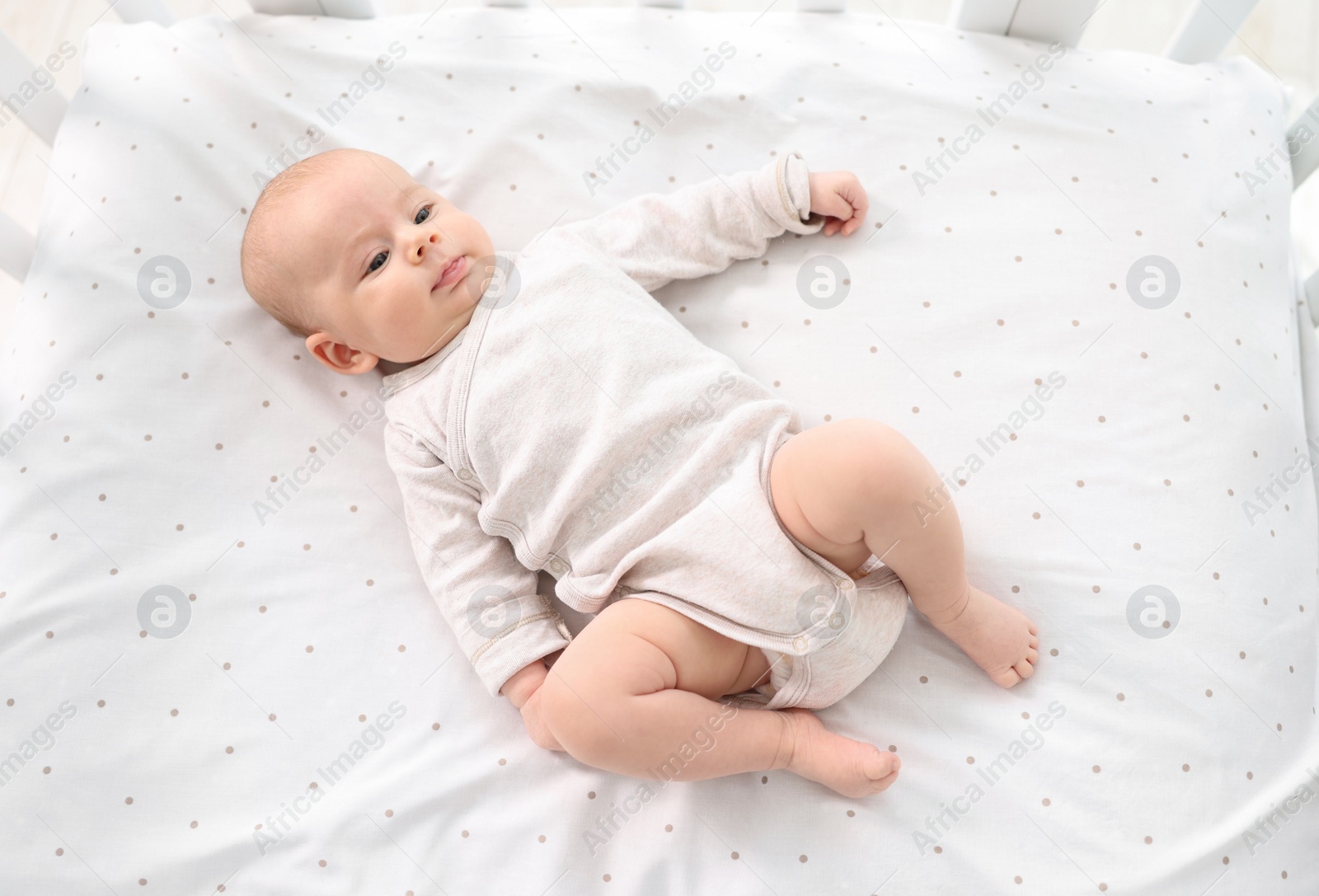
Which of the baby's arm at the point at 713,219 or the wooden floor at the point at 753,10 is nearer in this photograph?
the baby's arm at the point at 713,219

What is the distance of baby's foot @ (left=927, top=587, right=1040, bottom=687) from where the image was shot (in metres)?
0.96

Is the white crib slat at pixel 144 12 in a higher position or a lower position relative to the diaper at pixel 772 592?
higher

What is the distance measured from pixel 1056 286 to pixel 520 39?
80 cm

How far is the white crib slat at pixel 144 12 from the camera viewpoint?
4.29 ft

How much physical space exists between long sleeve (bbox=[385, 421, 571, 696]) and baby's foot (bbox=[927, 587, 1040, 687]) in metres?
0.43

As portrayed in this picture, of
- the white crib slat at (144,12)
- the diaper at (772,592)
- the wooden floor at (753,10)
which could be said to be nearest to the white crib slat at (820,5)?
the wooden floor at (753,10)

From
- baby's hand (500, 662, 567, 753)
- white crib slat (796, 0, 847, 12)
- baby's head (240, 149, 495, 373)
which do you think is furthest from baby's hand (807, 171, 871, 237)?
baby's hand (500, 662, 567, 753)

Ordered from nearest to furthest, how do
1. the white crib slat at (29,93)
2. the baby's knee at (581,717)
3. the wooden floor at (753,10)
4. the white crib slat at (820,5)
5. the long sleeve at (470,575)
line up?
the baby's knee at (581,717) < the long sleeve at (470,575) < the white crib slat at (29,93) < the white crib slat at (820,5) < the wooden floor at (753,10)

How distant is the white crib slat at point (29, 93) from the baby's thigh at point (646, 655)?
0.97 meters

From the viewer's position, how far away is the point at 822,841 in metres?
0.94

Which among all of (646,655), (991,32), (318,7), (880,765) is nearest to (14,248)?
(318,7)

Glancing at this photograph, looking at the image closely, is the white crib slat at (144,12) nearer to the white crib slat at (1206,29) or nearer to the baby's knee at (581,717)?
the baby's knee at (581,717)

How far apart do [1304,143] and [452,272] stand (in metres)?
1.13

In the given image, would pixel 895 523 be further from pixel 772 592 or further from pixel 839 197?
pixel 839 197
